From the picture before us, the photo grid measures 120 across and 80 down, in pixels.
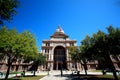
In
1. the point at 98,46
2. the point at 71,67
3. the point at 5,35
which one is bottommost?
the point at 71,67

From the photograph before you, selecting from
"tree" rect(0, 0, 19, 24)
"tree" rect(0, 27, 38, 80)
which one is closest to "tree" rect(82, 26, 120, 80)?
"tree" rect(0, 27, 38, 80)

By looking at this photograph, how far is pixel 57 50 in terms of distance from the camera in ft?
253

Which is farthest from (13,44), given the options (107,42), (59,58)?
(59,58)

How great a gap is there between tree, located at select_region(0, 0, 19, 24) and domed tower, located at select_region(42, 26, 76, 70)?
57.8m

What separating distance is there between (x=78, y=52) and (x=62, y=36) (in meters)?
39.7

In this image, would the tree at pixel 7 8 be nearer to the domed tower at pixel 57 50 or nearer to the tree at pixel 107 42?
the tree at pixel 107 42

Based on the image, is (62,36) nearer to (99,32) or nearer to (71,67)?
(71,67)

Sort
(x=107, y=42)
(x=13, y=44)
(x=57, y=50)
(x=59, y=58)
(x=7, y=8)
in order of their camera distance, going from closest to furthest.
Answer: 1. (x=7, y=8)
2. (x=107, y=42)
3. (x=13, y=44)
4. (x=59, y=58)
5. (x=57, y=50)

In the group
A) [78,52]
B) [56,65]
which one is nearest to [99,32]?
[78,52]

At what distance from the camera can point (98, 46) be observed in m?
24.0

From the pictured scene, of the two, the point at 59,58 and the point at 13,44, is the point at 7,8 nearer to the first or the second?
the point at 13,44

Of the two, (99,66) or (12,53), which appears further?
(99,66)

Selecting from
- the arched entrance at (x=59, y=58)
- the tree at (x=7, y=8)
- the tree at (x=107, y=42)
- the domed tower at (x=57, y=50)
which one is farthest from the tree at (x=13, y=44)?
the arched entrance at (x=59, y=58)

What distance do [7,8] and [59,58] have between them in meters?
64.6
